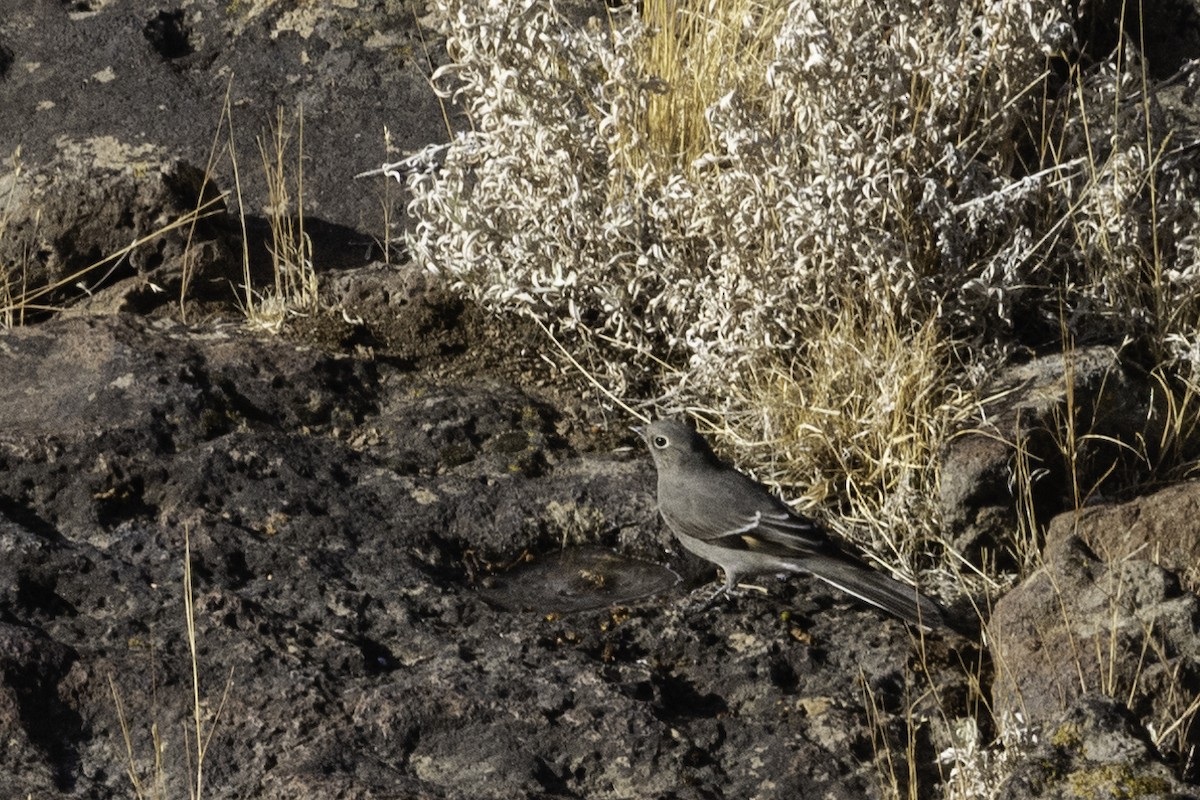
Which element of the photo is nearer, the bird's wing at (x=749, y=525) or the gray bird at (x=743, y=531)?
the gray bird at (x=743, y=531)

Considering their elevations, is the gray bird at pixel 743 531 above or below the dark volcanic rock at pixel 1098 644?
below

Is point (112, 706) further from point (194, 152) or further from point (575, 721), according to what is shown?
point (194, 152)

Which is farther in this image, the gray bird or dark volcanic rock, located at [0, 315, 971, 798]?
the gray bird

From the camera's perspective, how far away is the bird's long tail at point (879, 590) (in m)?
5.14

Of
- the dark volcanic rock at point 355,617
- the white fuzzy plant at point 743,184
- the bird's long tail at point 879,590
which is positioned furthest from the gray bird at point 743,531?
the white fuzzy plant at point 743,184

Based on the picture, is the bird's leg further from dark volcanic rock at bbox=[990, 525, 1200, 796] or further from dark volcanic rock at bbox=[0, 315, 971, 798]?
dark volcanic rock at bbox=[990, 525, 1200, 796]

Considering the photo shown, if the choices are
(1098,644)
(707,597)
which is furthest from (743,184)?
(1098,644)

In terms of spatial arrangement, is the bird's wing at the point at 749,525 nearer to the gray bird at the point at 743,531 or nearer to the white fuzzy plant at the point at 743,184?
the gray bird at the point at 743,531


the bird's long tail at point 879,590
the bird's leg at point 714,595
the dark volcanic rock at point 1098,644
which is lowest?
the bird's leg at point 714,595

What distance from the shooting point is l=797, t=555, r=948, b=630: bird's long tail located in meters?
5.14

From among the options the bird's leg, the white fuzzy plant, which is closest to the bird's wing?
the bird's leg

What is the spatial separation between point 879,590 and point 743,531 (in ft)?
1.82

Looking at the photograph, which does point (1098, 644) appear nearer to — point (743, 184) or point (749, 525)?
point (749, 525)

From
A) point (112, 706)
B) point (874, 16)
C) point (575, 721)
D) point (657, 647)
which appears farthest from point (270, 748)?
point (874, 16)
